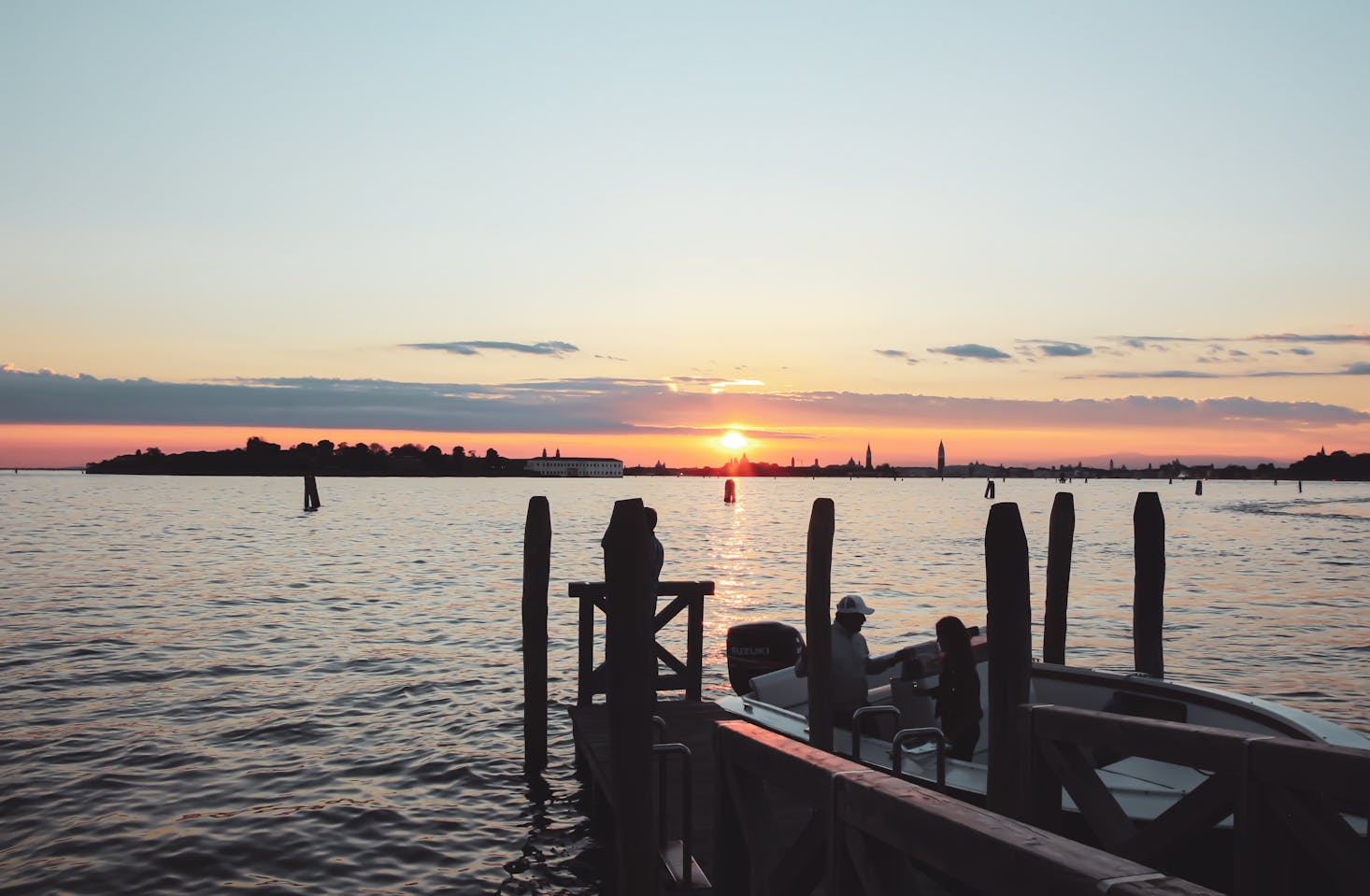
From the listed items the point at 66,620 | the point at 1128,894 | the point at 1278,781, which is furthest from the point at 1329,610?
the point at 66,620

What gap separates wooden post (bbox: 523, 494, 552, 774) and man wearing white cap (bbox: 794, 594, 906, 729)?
372 centimetres

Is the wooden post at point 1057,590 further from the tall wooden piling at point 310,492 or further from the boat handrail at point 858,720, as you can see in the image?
the tall wooden piling at point 310,492

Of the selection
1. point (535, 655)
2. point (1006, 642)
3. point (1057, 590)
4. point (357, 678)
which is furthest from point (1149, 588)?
point (357, 678)

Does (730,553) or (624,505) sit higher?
(624,505)

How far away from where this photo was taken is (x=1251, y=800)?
14.7 ft

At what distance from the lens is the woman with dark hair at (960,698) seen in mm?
9523

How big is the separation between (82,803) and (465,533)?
160 feet

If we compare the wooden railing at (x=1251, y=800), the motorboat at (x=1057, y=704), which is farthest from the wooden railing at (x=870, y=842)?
the motorboat at (x=1057, y=704)

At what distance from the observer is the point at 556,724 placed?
15141 millimetres

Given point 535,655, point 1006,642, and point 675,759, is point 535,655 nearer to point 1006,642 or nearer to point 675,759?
point 675,759

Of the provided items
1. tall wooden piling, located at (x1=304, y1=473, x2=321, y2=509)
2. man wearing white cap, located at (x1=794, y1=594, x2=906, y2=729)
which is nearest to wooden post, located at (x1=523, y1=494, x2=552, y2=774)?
man wearing white cap, located at (x1=794, y1=594, x2=906, y2=729)

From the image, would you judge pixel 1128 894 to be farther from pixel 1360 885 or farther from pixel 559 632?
pixel 559 632

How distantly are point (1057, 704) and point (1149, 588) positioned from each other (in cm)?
457

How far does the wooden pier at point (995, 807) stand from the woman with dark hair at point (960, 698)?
1.29 metres
